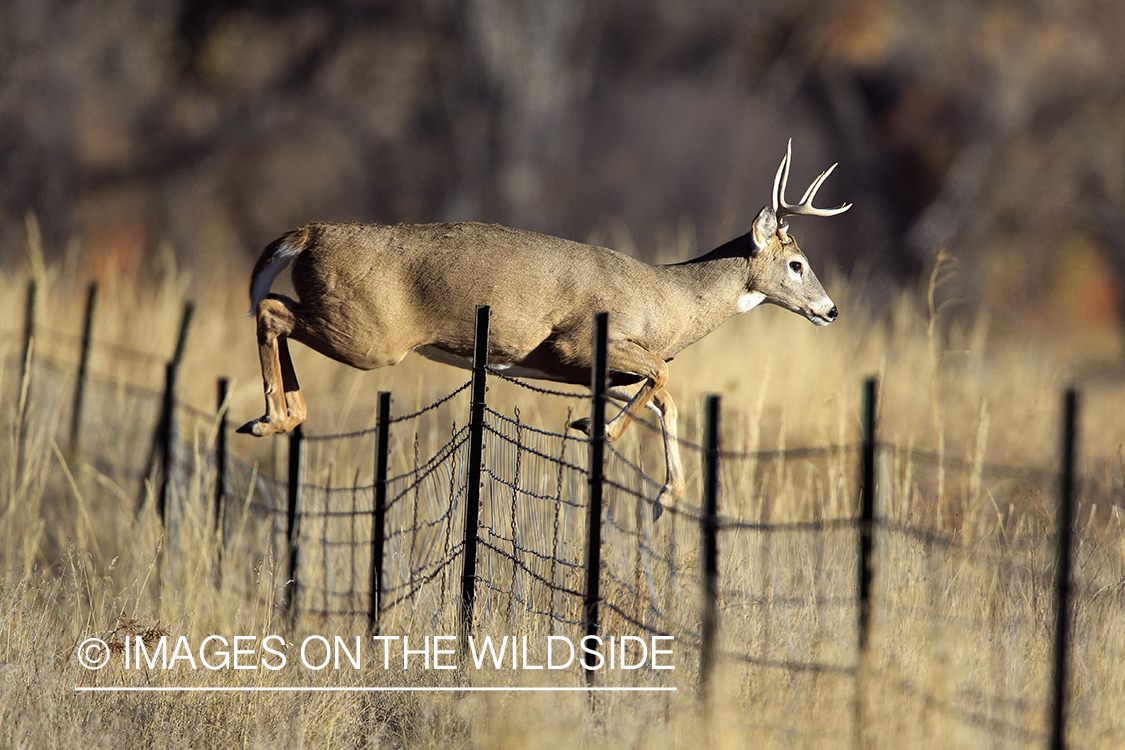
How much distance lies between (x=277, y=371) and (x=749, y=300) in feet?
6.34

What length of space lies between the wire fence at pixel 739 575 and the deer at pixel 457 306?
19 cm

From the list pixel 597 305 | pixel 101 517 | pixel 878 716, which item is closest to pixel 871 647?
pixel 878 716

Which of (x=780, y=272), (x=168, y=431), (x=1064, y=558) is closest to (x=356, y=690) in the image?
(x=780, y=272)

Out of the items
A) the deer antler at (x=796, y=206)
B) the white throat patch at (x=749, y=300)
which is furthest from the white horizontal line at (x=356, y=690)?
the deer antler at (x=796, y=206)

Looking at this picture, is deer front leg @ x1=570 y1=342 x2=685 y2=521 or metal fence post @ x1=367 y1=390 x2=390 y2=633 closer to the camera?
deer front leg @ x1=570 y1=342 x2=685 y2=521

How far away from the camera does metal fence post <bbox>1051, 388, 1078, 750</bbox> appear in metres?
3.25

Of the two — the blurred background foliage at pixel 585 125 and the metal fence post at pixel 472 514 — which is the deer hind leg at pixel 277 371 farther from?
the blurred background foliage at pixel 585 125

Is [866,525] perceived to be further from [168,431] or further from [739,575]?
[168,431]

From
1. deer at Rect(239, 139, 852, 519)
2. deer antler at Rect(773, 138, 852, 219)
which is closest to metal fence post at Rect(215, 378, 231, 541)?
deer at Rect(239, 139, 852, 519)

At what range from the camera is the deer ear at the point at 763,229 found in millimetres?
5117

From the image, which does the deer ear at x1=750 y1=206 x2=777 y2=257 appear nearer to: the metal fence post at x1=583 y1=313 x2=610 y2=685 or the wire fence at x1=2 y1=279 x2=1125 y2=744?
the wire fence at x1=2 y1=279 x2=1125 y2=744

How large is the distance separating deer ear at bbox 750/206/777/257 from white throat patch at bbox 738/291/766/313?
0.53 ft

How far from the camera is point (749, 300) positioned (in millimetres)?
5168

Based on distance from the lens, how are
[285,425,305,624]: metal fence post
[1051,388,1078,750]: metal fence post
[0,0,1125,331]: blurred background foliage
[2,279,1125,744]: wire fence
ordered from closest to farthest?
1. [1051,388,1078,750]: metal fence post
2. [2,279,1125,744]: wire fence
3. [285,425,305,624]: metal fence post
4. [0,0,1125,331]: blurred background foliage
